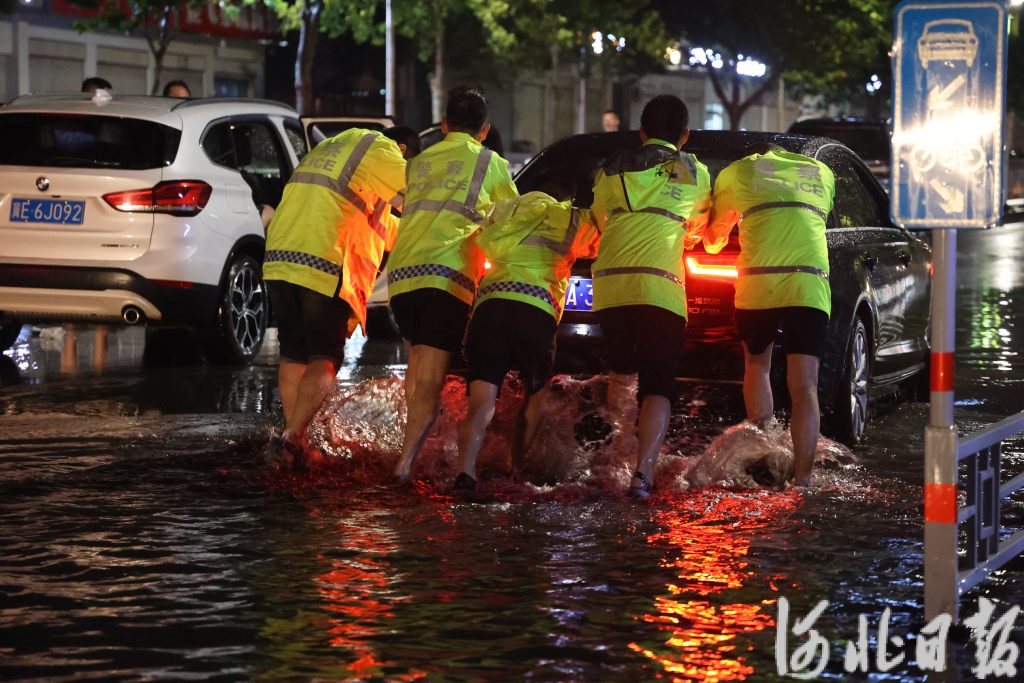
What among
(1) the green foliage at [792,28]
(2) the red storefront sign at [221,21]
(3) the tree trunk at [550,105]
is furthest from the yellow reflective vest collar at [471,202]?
(3) the tree trunk at [550,105]

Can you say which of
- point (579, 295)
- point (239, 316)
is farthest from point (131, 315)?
point (579, 295)

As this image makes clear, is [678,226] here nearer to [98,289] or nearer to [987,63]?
[987,63]

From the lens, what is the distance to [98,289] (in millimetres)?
12211

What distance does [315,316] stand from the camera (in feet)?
28.4

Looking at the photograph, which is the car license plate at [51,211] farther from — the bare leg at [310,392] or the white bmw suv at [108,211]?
the bare leg at [310,392]

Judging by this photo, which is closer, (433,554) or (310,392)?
(433,554)

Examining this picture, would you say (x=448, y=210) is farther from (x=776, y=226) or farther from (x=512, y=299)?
(x=776, y=226)

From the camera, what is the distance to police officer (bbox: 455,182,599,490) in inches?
316

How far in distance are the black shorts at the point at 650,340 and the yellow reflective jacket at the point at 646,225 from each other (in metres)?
0.04

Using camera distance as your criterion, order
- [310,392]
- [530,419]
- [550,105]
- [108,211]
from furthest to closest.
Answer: [550,105] < [108,211] < [310,392] < [530,419]

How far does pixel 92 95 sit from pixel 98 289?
137 cm

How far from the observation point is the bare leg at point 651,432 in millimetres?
8016

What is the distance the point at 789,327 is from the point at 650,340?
717mm

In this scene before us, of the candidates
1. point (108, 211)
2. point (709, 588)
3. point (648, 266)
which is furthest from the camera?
point (108, 211)
